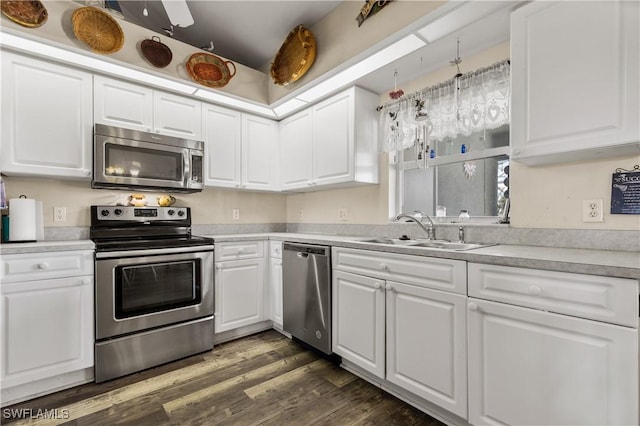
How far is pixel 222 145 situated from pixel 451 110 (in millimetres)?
2104

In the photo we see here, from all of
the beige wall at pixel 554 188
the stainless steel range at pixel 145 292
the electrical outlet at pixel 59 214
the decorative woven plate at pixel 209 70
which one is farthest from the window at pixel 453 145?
the electrical outlet at pixel 59 214

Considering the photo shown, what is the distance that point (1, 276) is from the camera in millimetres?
1771

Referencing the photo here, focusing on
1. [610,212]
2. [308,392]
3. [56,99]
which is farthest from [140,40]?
[610,212]

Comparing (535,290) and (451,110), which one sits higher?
(451,110)

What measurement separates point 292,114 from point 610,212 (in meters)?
2.69

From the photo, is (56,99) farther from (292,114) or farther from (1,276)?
(292,114)

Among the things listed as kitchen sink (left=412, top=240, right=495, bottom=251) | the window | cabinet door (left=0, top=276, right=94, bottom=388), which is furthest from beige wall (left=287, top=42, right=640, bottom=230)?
cabinet door (left=0, top=276, right=94, bottom=388)

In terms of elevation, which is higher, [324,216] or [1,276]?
[324,216]

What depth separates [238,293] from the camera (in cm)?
274

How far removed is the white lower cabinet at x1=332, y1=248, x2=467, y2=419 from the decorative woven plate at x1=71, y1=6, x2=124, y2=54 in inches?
90.0

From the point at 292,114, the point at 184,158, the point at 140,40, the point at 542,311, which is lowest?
the point at 542,311

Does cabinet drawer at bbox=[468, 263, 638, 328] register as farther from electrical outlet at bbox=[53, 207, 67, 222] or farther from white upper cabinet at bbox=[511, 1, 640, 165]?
electrical outlet at bbox=[53, 207, 67, 222]

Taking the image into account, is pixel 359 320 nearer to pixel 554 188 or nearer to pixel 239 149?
pixel 554 188

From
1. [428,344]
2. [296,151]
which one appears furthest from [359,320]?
[296,151]
